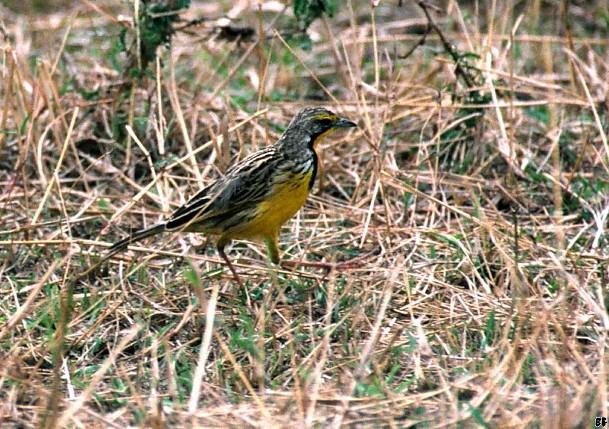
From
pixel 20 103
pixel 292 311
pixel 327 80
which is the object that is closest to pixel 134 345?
pixel 292 311

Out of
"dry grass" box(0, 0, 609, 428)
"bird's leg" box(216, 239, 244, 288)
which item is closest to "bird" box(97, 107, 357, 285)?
"bird's leg" box(216, 239, 244, 288)

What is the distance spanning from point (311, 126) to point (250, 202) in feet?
2.00

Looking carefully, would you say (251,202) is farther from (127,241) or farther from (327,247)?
(327,247)

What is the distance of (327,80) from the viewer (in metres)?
9.40

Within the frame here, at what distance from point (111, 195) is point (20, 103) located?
88cm

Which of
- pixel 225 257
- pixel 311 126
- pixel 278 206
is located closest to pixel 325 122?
pixel 311 126

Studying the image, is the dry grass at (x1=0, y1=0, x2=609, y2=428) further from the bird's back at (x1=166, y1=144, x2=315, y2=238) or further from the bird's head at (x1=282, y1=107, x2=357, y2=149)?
the bird's head at (x1=282, y1=107, x2=357, y2=149)

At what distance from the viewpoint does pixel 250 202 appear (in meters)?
6.37

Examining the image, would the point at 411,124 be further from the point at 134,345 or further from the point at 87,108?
the point at 134,345

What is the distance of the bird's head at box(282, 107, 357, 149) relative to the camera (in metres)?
6.61

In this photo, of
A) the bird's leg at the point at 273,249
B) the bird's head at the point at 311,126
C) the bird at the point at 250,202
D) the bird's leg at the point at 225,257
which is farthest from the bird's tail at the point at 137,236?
the bird's head at the point at 311,126

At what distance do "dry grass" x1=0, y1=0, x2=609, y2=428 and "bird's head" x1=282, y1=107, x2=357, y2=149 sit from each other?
39cm

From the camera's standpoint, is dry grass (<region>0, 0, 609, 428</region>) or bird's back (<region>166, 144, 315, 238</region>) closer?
dry grass (<region>0, 0, 609, 428</region>)

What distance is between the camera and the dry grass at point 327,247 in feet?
16.2
